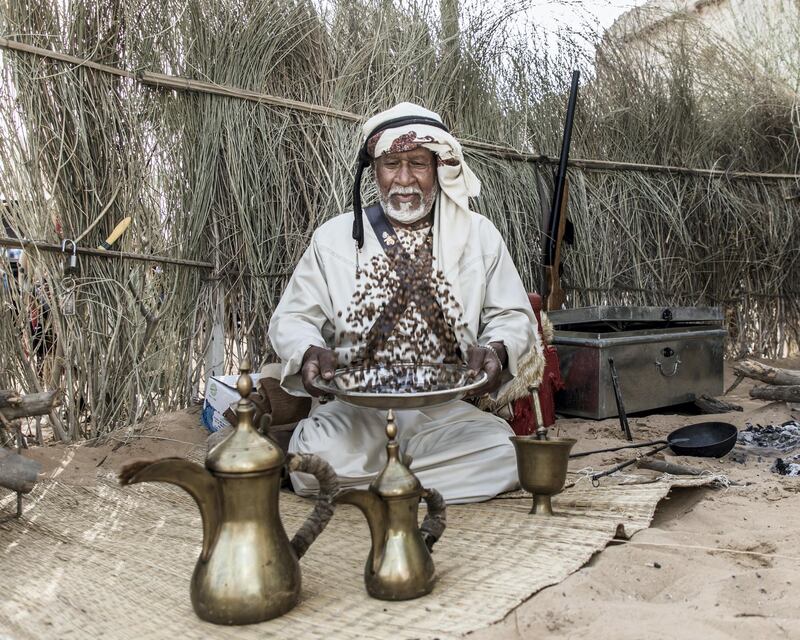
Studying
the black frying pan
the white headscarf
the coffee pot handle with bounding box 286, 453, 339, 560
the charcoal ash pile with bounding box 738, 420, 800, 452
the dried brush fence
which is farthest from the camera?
the charcoal ash pile with bounding box 738, 420, 800, 452

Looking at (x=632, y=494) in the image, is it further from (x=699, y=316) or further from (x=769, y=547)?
(x=699, y=316)

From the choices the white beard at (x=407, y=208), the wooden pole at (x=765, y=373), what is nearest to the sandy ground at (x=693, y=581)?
the wooden pole at (x=765, y=373)

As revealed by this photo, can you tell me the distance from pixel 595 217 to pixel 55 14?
3.85m

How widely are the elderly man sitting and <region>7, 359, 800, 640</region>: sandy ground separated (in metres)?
0.76

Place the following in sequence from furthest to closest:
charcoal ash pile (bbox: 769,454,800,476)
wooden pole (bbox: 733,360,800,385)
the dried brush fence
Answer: wooden pole (bbox: 733,360,800,385)
the dried brush fence
charcoal ash pile (bbox: 769,454,800,476)

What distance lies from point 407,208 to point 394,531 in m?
1.66

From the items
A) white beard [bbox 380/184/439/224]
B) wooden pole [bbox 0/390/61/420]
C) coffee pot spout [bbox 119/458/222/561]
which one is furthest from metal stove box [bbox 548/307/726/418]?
coffee pot spout [bbox 119/458/222/561]

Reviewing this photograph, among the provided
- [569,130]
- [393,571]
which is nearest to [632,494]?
[393,571]

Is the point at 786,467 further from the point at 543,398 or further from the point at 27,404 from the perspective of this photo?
the point at 27,404

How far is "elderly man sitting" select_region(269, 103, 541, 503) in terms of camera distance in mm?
2943

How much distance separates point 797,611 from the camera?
5.80ft

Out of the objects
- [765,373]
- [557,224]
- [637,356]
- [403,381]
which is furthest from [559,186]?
[403,381]

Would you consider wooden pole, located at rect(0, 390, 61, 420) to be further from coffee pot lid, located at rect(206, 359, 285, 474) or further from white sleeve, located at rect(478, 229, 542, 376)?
white sleeve, located at rect(478, 229, 542, 376)

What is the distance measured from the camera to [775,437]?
3.84 m
